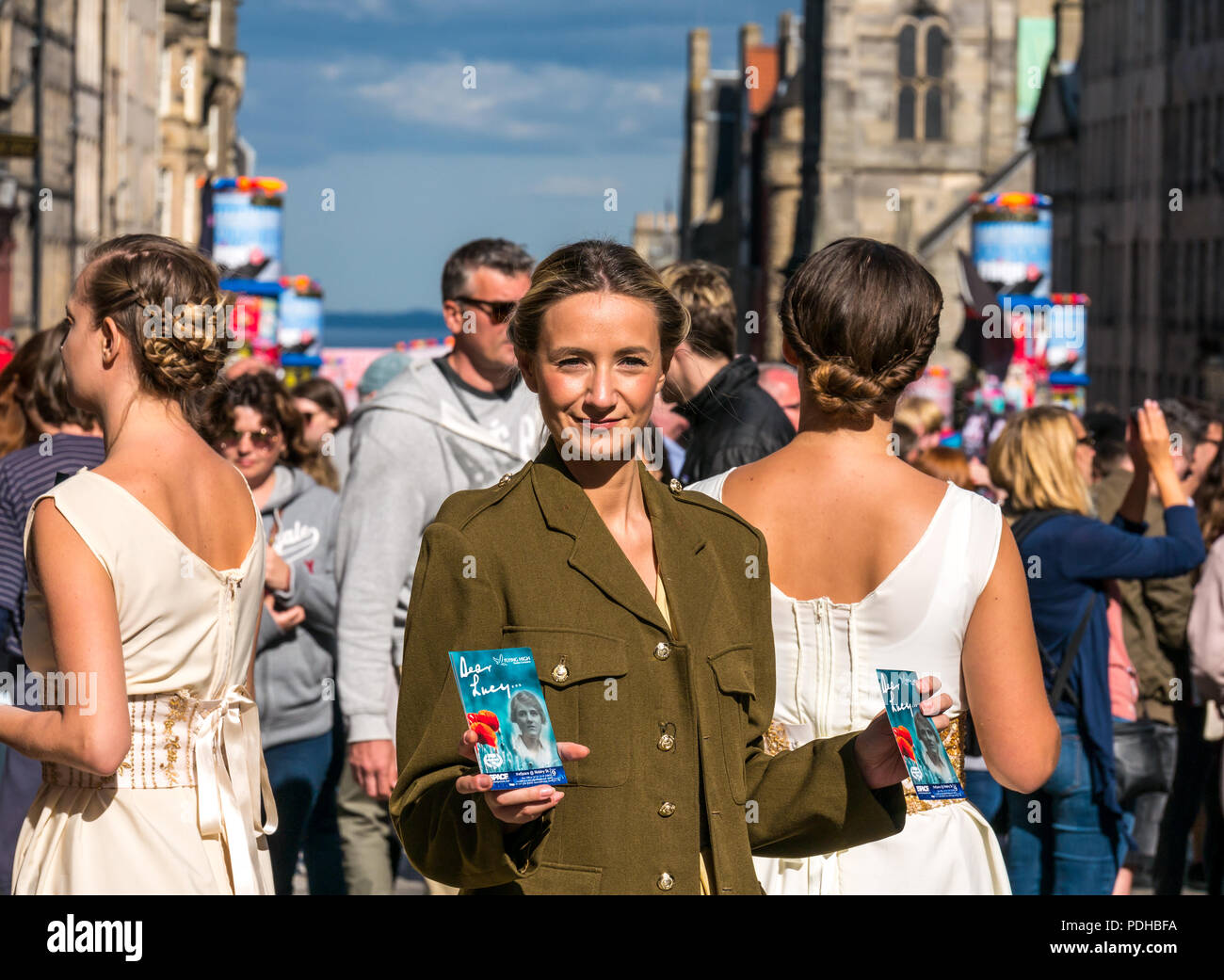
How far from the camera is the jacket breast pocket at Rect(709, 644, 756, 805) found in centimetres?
328

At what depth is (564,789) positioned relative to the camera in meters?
3.20

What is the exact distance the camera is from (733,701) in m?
3.32

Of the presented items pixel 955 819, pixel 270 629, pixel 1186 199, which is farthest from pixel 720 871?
pixel 1186 199

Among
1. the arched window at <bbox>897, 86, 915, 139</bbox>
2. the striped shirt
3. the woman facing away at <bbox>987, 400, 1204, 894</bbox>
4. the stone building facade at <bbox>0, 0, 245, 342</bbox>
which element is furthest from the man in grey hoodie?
the arched window at <bbox>897, 86, 915, 139</bbox>

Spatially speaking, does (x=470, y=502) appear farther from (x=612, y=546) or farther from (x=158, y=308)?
(x=158, y=308)

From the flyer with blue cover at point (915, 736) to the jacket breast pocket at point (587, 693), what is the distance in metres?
0.43

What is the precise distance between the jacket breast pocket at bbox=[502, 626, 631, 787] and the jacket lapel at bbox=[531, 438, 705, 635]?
84mm

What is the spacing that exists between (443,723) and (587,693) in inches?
9.3

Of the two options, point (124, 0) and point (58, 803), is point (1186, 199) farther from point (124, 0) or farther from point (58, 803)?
point (58, 803)

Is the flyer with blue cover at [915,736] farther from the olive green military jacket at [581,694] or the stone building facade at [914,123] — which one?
the stone building facade at [914,123]

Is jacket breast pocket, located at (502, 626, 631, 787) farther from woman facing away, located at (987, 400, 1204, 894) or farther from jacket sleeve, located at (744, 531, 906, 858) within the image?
woman facing away, located at (987, 400, 1204, 894)

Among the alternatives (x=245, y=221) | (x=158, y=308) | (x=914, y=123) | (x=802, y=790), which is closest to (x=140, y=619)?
(x=158, y=308)

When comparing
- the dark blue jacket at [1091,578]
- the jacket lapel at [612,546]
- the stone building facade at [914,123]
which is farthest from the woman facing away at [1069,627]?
the stone building facade at [914,123]
